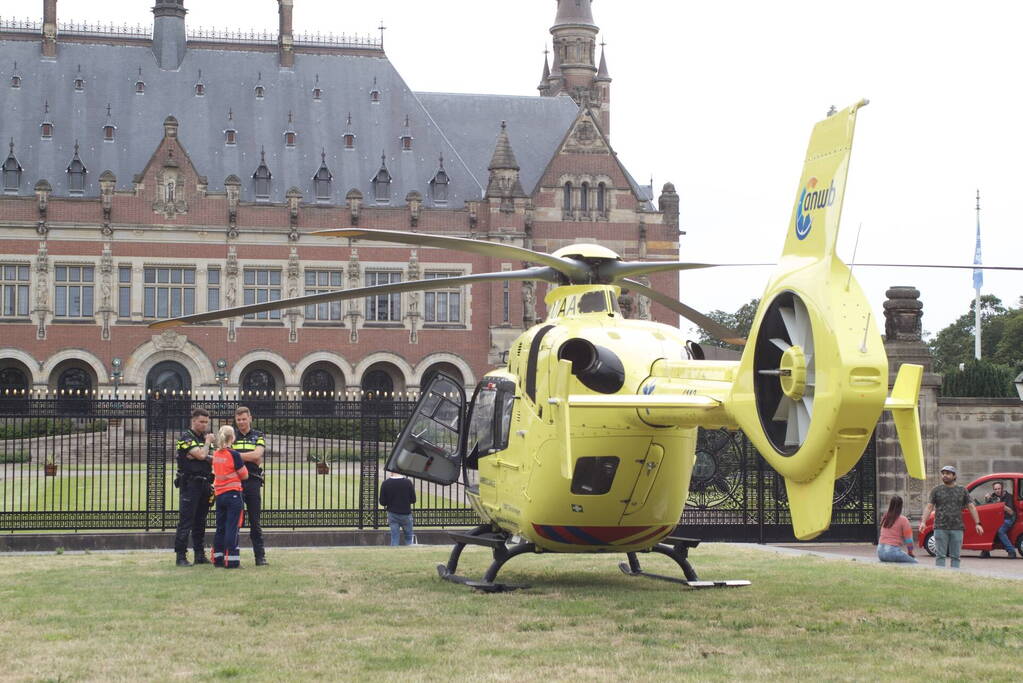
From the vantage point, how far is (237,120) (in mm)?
56062

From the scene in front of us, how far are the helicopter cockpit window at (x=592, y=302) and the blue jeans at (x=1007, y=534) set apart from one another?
9.62 metres

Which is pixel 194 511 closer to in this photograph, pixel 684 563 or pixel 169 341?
pixel 684 563

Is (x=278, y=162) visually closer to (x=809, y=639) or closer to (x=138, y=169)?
(x=138, y=169)

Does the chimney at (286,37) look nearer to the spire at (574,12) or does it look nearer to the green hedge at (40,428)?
the spire at (574,12)

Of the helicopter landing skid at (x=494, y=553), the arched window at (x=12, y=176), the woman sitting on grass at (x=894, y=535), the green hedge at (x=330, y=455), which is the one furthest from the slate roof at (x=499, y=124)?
the helicopter landing skid at (x=494, y=553)

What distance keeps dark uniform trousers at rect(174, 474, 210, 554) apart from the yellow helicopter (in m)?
2.04

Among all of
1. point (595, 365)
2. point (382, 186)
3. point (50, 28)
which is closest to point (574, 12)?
point (382, 186)

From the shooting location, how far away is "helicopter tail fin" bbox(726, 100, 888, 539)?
826 cm

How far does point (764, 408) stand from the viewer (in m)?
9.16

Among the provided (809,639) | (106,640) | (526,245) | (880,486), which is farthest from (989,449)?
(526,245)

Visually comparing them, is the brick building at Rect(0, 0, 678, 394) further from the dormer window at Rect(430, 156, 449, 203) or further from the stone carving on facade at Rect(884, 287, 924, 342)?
the stone carving on facade at Rect(884, 287, 924, 342)

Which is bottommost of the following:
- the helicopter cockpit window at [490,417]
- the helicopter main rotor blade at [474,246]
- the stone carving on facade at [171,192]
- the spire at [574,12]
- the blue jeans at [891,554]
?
the blue jeans at [891,554]

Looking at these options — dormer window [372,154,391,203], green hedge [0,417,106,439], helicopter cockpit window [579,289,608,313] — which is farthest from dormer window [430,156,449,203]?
helicopter cockpit window [579,289,608,313]

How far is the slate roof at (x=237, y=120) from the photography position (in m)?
54.6
